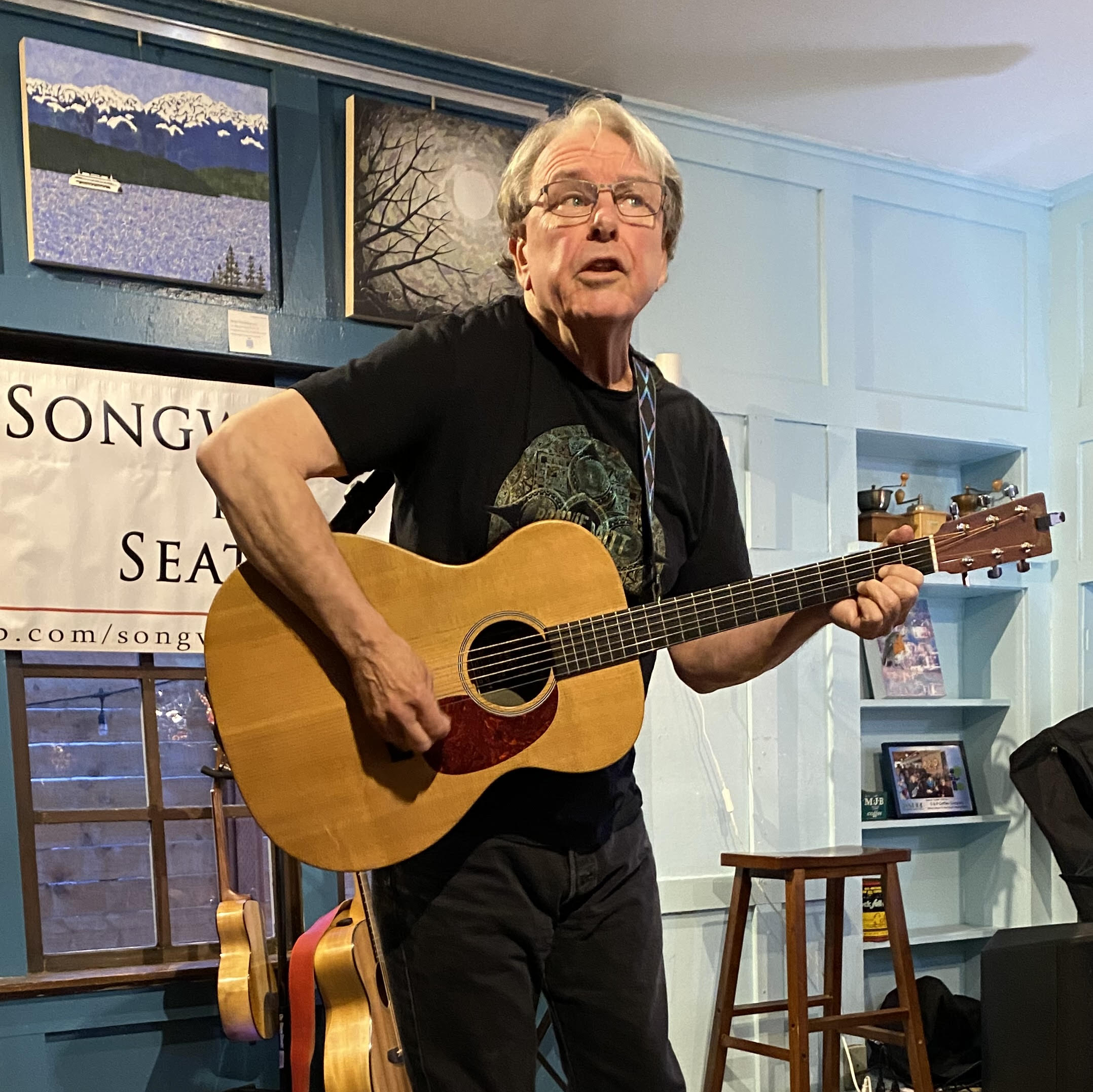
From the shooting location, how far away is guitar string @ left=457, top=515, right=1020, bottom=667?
58.4 inches

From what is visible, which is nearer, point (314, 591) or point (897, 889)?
point (314, 591)

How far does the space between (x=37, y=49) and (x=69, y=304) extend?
59 cm

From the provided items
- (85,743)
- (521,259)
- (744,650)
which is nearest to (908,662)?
(85,743)

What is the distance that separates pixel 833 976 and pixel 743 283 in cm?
212

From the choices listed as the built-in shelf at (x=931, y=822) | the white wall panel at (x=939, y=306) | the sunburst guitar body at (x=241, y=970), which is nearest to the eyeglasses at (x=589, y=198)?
the sunburst guitar body at (x=241, y=970)

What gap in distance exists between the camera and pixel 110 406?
3.00 m

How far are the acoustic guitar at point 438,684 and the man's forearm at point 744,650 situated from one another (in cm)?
16

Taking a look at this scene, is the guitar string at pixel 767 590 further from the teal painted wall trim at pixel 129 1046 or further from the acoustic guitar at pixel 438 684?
the teal painted wall trim at pixel 129 1046

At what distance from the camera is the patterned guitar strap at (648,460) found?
1.58m

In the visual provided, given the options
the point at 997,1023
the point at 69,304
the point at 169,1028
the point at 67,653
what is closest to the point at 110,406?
the point at 69,304

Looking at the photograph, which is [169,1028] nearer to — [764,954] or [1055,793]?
[764,954]

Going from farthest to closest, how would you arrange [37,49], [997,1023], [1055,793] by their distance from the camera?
[1055,793]
[997,1023]
[37,49]

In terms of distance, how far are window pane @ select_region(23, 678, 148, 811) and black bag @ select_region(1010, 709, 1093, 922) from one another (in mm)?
2554

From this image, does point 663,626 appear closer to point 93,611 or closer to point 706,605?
point 706,605
